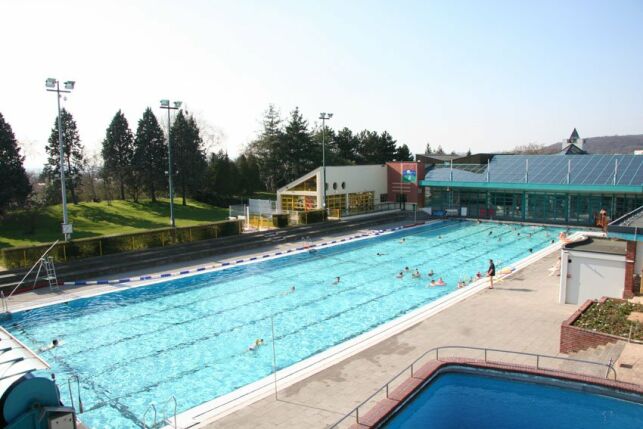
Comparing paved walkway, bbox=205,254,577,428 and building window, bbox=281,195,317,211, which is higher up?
building window, bbox=281,195,317,211

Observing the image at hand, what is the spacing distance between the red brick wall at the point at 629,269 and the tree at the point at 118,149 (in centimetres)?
4076

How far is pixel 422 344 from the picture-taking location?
1350 cm

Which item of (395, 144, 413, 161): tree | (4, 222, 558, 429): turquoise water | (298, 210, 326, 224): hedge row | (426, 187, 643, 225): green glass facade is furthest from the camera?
(395, 144, 413, 161): tree

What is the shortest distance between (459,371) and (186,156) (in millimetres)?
40655

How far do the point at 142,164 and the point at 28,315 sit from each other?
28986mm

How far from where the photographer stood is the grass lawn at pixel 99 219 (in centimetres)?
3209

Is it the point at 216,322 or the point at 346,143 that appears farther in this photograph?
the point at 346,143

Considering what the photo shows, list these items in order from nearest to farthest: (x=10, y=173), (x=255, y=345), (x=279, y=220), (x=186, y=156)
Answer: (x=255, y=345), (x=10, y=173), (x=279, y=220), (x=186, y=156)

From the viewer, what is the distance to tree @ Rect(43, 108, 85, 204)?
41250 millimetres

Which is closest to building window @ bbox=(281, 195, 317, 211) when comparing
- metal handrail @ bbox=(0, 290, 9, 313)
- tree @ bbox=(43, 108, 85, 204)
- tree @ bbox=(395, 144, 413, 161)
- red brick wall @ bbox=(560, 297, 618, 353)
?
tree @ bbox=(43, 108, 85, 204)

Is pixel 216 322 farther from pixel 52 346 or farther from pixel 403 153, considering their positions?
pixel 403 153

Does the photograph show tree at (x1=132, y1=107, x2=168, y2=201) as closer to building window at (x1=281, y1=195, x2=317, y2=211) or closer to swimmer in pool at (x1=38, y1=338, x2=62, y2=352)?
building window at (x1=281, y1=195, x2=317, y2=211)

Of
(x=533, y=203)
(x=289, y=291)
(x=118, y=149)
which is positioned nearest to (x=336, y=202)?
(x=533, y=203)

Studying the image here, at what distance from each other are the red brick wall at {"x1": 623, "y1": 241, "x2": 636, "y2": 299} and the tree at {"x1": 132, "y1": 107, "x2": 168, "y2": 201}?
130 feet
